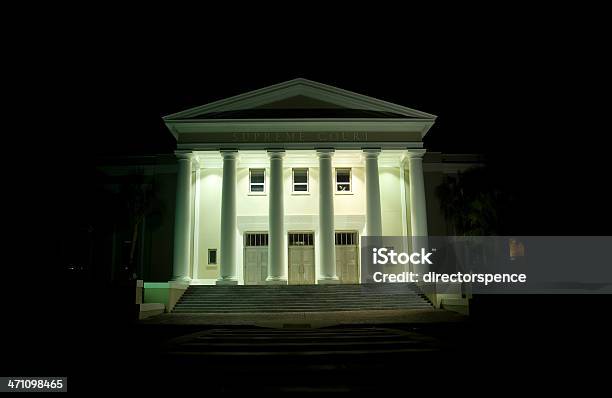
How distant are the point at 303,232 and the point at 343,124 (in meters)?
6.82

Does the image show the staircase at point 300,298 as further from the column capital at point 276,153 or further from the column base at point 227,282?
the column capital at point 276,153

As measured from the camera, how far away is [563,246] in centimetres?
2702

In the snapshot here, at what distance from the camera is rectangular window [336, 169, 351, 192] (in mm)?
28516

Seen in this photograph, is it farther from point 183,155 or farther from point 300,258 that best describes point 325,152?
point 183,155

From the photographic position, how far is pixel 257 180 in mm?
Result: 28359

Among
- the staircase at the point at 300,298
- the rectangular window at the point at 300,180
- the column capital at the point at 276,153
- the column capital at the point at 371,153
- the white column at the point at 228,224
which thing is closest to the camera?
the staircase at the point at 300,298

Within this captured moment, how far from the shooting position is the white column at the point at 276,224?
24.5 metres

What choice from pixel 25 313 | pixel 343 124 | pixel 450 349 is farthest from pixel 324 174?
pixel 450 349

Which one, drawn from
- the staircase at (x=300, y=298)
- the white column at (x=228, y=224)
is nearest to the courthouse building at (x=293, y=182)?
the white column at (x=228, y=224)

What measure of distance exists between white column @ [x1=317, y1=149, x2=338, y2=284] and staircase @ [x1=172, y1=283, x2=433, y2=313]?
1266 millimetres

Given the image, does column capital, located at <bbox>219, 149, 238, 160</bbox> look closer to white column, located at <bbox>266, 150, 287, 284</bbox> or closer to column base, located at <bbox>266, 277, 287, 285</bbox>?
white column, located at <bbox>266, 150, 287, 284</bbox>

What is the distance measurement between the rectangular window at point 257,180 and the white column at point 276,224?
303 centimetres

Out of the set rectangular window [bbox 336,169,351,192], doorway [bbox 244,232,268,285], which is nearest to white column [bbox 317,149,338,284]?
→ rectangular window [bbox 336,169,351,192]

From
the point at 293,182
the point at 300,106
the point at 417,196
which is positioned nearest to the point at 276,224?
the point at 293,182
